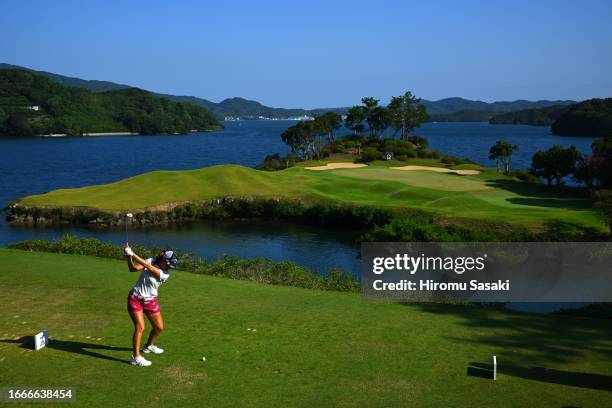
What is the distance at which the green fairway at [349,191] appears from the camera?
156ft

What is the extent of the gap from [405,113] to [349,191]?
205ft

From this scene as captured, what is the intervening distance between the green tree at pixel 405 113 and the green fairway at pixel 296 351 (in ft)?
334

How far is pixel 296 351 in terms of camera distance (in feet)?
36.3

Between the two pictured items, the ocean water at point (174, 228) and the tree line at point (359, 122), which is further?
the tree line at point (359, 122)

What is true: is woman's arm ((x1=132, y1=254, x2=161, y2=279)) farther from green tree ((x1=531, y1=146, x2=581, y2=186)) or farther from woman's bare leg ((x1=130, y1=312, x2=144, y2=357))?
green tree ((x1=531, y1=146, x2=581, y2=186))

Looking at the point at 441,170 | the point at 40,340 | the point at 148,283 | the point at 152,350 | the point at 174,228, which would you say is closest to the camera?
the point at 148,283

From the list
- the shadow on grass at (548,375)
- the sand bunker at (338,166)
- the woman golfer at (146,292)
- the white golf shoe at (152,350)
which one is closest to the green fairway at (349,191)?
the sand bunker at (338,166)

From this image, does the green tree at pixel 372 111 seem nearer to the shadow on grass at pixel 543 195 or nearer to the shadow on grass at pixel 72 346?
the shadow on grass at pixel 543 195

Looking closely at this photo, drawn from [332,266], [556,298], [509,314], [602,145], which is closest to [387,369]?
[509,314]

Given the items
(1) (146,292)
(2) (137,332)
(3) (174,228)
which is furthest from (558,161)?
(2) (137,332)

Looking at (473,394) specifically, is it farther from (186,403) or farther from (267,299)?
(267,299)

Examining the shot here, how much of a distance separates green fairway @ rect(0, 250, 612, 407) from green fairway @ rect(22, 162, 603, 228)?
98.1 feet

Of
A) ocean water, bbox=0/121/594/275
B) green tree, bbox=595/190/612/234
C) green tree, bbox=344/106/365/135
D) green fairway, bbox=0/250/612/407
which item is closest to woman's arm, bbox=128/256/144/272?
green fairway, bbox=0/250/612/407

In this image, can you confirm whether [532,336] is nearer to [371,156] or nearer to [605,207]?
[605,207]
